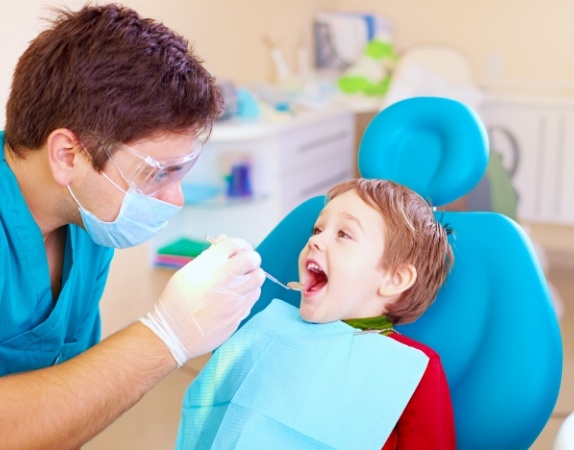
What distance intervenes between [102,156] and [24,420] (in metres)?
0.44

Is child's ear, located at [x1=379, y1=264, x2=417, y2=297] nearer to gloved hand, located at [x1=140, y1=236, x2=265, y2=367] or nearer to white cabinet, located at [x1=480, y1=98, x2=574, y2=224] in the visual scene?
gloved hand, located at [x1=140, y1=236, x2=265, y2=367]

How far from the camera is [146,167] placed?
1.39 meters

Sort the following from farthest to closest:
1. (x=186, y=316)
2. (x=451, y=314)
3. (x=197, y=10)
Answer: (x=197, y=10)
(x=451, y=314)
(x=186, y=316)

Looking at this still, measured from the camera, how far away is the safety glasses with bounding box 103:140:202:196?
1.36 meters

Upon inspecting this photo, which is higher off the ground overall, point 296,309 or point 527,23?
point 527,23

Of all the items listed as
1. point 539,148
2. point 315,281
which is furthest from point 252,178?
point 315,281

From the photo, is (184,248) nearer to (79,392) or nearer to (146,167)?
(146,167)

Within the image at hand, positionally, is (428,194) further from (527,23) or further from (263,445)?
(527,23)

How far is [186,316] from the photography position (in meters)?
1.32

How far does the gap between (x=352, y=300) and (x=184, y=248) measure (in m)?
1.61

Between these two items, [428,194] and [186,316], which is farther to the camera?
[428,194]

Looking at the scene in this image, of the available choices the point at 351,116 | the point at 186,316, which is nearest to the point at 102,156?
the point at 186,316

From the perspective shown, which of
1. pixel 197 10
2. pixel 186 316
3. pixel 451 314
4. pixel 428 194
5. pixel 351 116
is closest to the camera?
pixel 186 316

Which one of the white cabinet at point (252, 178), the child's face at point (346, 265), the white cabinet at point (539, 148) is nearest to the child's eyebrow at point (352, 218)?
the child's face at point (346, 265)
